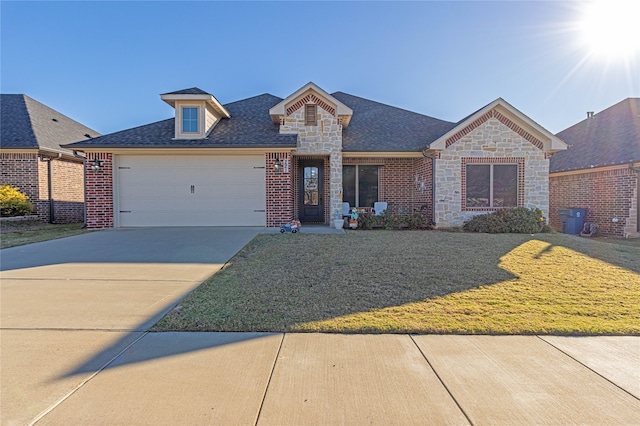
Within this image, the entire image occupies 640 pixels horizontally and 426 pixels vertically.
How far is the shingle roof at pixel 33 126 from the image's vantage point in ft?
50.3

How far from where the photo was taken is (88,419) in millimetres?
2344

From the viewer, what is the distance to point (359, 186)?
1437 centimetres

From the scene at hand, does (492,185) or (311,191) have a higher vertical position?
(492,185)

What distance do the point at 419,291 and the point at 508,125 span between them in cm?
1018

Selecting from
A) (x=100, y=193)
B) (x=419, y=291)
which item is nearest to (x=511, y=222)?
(x=419, y=291)

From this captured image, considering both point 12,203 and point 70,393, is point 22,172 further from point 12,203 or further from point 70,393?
point 70,393

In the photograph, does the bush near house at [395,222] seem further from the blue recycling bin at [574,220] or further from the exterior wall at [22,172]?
the exterior wall at [22,172]

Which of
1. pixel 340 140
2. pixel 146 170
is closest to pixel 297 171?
pixel 340 140

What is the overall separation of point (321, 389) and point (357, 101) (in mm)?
17268

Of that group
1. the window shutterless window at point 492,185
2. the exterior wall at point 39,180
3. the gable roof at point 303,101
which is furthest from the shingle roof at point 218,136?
the window shutterless window at point 492,185

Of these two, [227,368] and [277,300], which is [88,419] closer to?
[227,368]

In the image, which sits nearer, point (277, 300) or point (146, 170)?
point (277, 300)

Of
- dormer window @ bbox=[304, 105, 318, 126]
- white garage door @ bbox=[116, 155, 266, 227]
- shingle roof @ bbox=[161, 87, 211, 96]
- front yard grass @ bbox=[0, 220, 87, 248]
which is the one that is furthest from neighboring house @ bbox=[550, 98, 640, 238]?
front yard grass @ bbox=[0, 220, 87, 248]

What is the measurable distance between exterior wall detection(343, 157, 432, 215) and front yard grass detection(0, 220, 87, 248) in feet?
33.7
